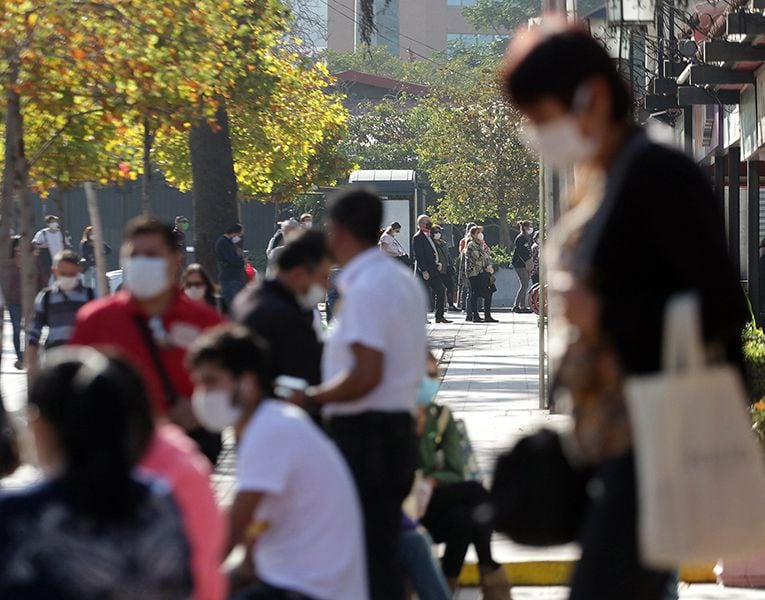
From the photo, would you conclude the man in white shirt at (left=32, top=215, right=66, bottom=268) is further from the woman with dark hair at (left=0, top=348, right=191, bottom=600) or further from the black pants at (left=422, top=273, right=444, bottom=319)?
the woman with dark hair at (left=0, top=348, right=191, bottom=600)

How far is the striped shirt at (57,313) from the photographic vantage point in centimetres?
1279

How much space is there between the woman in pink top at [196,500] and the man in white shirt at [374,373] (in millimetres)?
1853

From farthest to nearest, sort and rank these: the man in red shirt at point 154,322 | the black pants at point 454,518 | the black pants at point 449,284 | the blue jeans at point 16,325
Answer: the black pants at point 449,284 → the blue jeans at point 16,325 → the black pants at point 454,518 → the man in red shirt at point 154,322

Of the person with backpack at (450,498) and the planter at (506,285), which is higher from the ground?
the person with backpack at (450,498)

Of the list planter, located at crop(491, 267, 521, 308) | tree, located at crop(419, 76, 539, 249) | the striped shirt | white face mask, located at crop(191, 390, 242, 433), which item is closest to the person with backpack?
white face mask, located at crop(191, 390, 242, 433)

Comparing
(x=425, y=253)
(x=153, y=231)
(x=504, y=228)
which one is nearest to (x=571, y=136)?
(x=153, y=231)

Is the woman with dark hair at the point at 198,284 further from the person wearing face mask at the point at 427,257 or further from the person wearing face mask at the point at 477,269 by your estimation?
the person wearing face mask at the point at 477,269

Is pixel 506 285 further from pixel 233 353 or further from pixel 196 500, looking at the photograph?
pixel 196 500

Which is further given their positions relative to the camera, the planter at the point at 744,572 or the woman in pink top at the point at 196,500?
the planter at the point at 744,572

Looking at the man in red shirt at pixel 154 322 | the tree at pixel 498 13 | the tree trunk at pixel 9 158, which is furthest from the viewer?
the tree at pixel 498 13

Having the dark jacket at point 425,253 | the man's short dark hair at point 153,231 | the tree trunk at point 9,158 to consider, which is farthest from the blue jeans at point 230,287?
Answer: the man's short dark hair at point 153,231

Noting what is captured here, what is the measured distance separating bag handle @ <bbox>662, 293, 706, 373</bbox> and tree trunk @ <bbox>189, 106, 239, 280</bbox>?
70.5 ft

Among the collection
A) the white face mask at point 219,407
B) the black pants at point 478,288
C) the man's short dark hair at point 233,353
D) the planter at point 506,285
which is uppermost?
the man's short dark hair at point 233,353

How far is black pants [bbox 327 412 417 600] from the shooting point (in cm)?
656
